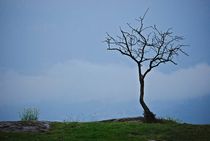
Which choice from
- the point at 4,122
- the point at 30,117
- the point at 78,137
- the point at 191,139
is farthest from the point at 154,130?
the point at 30,117

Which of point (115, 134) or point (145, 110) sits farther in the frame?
point (145, 110)

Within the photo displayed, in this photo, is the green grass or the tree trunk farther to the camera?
the tree trunk

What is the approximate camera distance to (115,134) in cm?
1698

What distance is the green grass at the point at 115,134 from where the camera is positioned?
15.8 m

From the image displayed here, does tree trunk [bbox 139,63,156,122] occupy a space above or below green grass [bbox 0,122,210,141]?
above

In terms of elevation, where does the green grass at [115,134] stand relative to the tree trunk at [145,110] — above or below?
below

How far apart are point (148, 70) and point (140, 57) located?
4.33ft

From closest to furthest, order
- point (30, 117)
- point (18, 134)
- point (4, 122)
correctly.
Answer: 1. point (18, 134)
2. point (4, 122)
3. point (30, 117)

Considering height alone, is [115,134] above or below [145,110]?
below

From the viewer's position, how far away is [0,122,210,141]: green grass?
15770 millimetres

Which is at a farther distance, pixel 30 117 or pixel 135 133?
pixel 30 117

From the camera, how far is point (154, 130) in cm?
1828

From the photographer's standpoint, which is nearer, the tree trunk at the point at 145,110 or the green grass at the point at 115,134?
the green grass at the point at 115,134

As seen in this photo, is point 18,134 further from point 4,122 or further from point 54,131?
point 4,122
